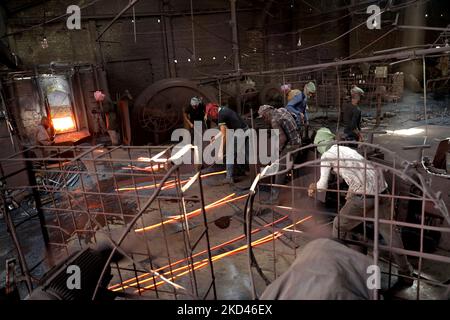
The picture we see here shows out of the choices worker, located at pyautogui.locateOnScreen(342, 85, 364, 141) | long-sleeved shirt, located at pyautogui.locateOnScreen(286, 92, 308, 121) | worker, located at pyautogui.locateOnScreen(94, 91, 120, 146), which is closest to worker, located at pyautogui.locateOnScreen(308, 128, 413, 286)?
worker, located at pyautogui.locateOnScreen(342, 85, 364, 141)

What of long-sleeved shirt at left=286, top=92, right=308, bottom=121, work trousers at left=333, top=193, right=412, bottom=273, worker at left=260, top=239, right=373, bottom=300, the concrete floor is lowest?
A: the concrete floor

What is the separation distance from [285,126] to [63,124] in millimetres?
12520

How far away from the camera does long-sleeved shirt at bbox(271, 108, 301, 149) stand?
26.3 feet

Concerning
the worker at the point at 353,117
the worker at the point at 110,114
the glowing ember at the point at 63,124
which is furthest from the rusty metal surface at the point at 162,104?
the worker at the point at 353,117

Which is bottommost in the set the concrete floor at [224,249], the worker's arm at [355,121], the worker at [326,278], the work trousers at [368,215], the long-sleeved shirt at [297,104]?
the concrete floor at [224,249]

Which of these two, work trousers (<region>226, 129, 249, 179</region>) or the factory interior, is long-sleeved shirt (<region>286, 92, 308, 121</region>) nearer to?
the factory interior

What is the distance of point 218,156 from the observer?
1014 cm

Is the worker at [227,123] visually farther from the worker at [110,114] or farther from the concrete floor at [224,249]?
the worker at [110,114]

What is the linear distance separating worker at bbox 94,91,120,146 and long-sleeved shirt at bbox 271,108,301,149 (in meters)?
8.83

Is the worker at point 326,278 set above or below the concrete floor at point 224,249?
above

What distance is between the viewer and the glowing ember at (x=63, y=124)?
15.8 m

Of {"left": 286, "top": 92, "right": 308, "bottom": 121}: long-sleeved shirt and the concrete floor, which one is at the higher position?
{"left": 286, "top": 92, "right": 308, "bottom": 121}: long-sleeved shirt

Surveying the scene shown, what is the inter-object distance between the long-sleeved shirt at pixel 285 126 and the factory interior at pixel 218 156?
0.14ft

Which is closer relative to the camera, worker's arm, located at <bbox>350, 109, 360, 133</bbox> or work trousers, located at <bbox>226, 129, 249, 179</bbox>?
worker's arm, located at <bbox>350, 109, 360, 133</bbox>
